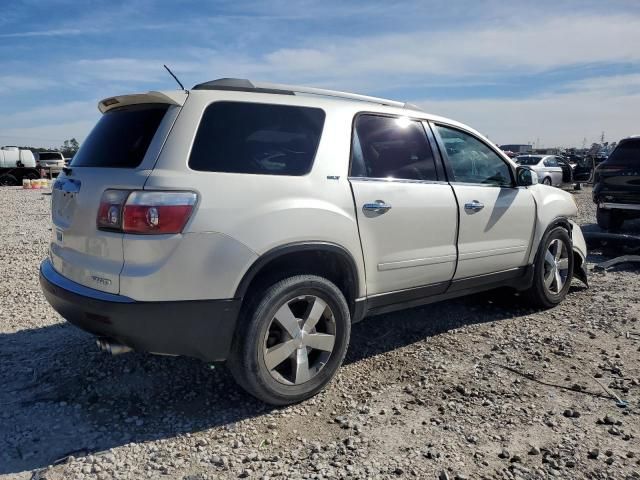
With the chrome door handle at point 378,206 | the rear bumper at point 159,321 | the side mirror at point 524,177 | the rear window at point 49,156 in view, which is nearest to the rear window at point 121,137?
the rear bumper at point 159,321

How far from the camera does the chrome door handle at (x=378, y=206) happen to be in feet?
11.3

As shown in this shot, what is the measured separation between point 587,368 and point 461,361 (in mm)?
900

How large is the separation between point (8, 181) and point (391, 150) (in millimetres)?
29377

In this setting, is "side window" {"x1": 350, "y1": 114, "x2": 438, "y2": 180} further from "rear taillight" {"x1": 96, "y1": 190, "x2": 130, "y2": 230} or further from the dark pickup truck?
the dark pickup truck

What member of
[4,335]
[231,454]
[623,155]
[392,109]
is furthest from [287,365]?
[623,155]

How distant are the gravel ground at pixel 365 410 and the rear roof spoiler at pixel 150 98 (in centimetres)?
183

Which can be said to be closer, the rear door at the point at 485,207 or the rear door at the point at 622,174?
the rear door at the point at 485,207

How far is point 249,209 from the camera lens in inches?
115

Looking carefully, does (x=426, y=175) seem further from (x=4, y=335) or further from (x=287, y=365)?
(x=4, y=335)

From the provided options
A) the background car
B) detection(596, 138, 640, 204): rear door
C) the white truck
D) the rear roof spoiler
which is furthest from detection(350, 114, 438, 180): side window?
the background car

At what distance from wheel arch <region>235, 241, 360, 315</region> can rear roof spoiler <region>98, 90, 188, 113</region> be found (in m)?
1.02

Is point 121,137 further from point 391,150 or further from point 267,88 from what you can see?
point 391,150

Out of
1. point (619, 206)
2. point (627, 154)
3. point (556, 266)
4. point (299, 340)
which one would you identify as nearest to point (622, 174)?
point (627, 154)

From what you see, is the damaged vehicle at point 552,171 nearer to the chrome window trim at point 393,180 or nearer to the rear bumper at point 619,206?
the rear bumper at point 619,206
